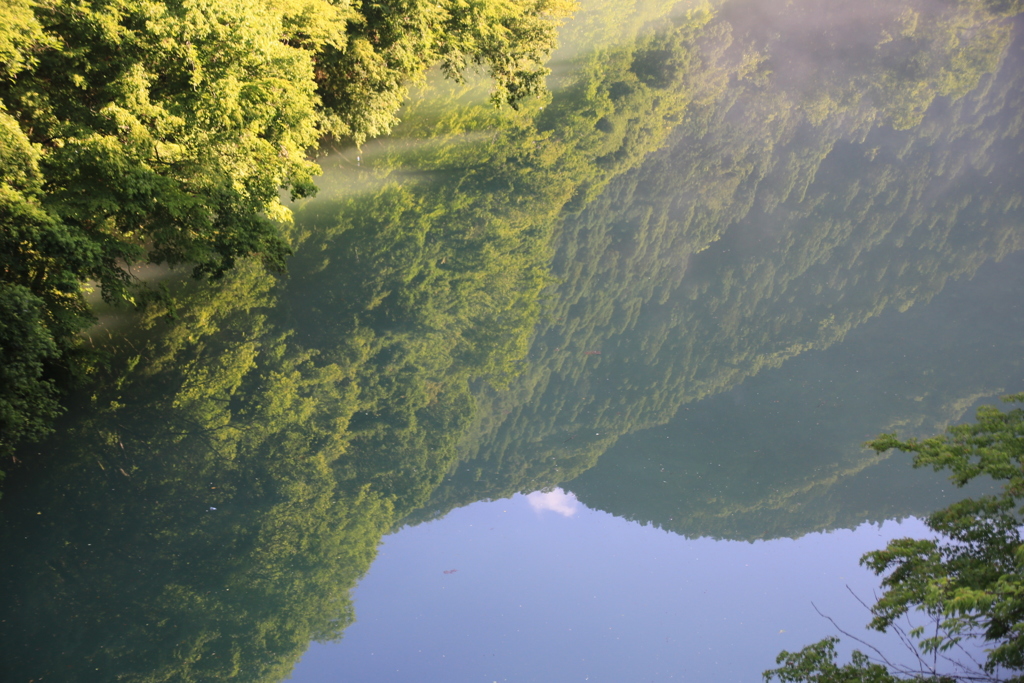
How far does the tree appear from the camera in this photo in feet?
18.6

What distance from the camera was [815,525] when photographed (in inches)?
480

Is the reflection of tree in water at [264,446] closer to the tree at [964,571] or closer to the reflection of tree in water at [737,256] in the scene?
the reflection of tree in water at [737,256]

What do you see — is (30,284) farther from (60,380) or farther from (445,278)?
(445,278)

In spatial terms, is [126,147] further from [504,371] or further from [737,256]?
[737,256]

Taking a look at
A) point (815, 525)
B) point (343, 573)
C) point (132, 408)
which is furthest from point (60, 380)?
point (815, 525)

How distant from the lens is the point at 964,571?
20.8ft

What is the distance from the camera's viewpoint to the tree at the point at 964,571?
5656 millimetres

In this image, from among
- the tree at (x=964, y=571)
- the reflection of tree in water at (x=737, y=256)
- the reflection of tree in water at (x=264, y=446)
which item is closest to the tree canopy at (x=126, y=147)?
the reflection of tree in water at (x=264, y=446)

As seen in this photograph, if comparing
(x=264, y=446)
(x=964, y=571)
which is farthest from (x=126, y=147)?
(x=964, y=571)

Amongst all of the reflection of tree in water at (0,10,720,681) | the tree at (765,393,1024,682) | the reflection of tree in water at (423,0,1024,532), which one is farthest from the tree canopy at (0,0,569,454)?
the tree at (765,393,1024,682)

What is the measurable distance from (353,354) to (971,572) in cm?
1168

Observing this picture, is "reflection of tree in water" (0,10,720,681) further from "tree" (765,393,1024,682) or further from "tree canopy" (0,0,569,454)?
Answer: "tree" (765,393,1024,682)

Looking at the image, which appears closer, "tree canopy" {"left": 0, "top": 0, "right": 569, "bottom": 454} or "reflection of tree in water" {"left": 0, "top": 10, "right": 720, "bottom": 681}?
"reflection of tree in water" {"left": 0, "top": 10, "right": 720, "bottom": 681}

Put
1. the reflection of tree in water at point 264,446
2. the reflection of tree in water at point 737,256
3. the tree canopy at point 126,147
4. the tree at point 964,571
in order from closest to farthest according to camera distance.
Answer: the tree at point 964,571 < the reflection of tree in water at point 264,446 < the tree canopy at point 126,147 < the reflection of tree in water at point 737,256
